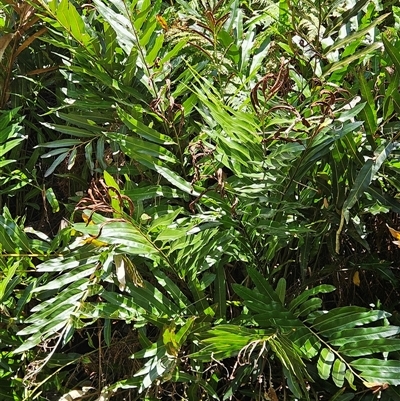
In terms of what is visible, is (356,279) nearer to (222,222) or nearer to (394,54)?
(222,222)

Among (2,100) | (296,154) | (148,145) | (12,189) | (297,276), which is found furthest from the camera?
(2,100)

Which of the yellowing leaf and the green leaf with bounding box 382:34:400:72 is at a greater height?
the green leaf with bounding box 382:34:400:72

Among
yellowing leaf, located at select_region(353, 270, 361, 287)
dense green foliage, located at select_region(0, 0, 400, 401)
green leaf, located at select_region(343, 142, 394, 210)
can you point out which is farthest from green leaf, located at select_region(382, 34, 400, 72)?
yellowing leaf, located at select_region(353, 270, 361, 287)

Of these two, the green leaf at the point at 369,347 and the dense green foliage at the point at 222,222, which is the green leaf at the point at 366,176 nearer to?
the dense green foliage at the point at 222,222

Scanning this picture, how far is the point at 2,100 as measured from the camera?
4.73 feet

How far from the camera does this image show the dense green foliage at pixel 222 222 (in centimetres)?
92

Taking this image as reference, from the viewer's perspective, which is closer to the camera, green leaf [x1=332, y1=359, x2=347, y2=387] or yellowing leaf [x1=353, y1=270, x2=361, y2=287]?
green leaf [x1=332, y1=359, x2=347, y2=387]

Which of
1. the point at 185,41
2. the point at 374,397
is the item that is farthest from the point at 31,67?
the point at 374,397

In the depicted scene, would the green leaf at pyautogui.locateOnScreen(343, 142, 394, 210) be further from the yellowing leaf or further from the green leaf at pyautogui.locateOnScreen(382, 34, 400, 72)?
the yellowing leaf

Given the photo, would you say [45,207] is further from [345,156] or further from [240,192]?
[345,156]

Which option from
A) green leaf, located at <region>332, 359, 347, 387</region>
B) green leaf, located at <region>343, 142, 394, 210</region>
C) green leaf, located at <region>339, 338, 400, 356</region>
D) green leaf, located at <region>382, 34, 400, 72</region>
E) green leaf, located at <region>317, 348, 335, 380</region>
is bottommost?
green leaf, located at <region>332, 359, 347, 387</region>

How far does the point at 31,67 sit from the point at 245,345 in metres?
0.96

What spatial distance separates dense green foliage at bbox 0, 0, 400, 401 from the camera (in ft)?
3.01

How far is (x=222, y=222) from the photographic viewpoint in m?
1.00
